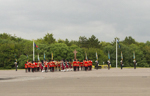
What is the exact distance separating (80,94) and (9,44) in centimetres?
8308

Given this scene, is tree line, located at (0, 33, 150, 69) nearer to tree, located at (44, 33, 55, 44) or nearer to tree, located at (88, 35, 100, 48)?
tree, located at (44, 33, 55, 44)

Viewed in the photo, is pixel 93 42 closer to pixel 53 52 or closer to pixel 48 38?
pixel 48 38

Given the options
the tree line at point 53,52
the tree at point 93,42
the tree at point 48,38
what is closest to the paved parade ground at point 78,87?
the tree line at point 53,52

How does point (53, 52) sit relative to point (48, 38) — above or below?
below

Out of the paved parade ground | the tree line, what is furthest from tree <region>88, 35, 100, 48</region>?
the paved parade ground

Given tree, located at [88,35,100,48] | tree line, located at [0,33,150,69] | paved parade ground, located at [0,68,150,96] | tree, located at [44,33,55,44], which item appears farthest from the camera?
tree, located at [88,35,100,48]

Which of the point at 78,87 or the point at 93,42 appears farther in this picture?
the point at 93,42

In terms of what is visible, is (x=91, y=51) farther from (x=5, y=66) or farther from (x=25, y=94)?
(x=25, y=94)

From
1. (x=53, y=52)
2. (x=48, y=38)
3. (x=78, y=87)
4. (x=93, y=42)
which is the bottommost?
(x=78, y=87)

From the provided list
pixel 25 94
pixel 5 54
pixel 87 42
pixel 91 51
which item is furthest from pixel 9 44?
pixel 25 94

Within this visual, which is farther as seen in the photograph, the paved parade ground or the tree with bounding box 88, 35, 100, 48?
the tree with bounding box 88, 35, 100, 48

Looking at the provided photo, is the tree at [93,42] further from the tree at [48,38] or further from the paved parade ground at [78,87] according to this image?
the paved parade ground at [78,87]

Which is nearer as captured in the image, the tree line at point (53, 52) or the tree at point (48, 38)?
the tree line at point (53, 52)

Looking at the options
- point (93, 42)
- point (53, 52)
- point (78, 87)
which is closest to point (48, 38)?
point (93, 42)
